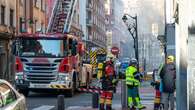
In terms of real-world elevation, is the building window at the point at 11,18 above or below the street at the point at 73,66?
above

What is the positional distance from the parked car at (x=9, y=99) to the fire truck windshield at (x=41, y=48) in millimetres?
13887

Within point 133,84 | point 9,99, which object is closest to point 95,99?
point 133,84

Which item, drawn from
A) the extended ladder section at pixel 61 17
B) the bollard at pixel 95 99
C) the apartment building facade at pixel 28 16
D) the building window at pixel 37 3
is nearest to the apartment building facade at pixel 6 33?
the apartment building facade at pixel 28 16

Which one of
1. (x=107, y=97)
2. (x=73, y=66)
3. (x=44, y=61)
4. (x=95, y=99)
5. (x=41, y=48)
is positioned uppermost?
(x=41, y=48)

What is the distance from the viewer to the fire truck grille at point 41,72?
23719 mm

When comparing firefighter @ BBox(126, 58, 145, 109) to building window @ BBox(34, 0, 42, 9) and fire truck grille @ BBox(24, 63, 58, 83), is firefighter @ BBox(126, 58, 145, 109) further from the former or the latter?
building window @ BBox(34, 0, 42, 9)

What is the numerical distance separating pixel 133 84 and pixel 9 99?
7.04 m

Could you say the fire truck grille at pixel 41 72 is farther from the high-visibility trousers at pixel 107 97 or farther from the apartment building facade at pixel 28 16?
the apartment building facade at pixel 28 16

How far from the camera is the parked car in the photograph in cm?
839

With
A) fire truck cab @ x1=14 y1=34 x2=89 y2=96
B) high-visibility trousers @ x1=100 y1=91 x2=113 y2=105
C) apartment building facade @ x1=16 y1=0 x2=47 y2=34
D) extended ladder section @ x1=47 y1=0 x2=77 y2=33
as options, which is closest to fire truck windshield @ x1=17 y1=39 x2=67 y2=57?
fire truck cab @ x1=14 y1=34 x2=89 y2=96

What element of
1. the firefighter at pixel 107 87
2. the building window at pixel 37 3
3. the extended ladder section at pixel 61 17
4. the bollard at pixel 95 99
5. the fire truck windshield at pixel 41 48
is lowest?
the bollard at pixel 95 99

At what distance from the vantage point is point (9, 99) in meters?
8.90

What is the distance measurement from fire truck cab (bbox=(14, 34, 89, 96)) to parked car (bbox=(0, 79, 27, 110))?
1389cm

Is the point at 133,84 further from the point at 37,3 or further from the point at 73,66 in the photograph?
the point at 37,3
